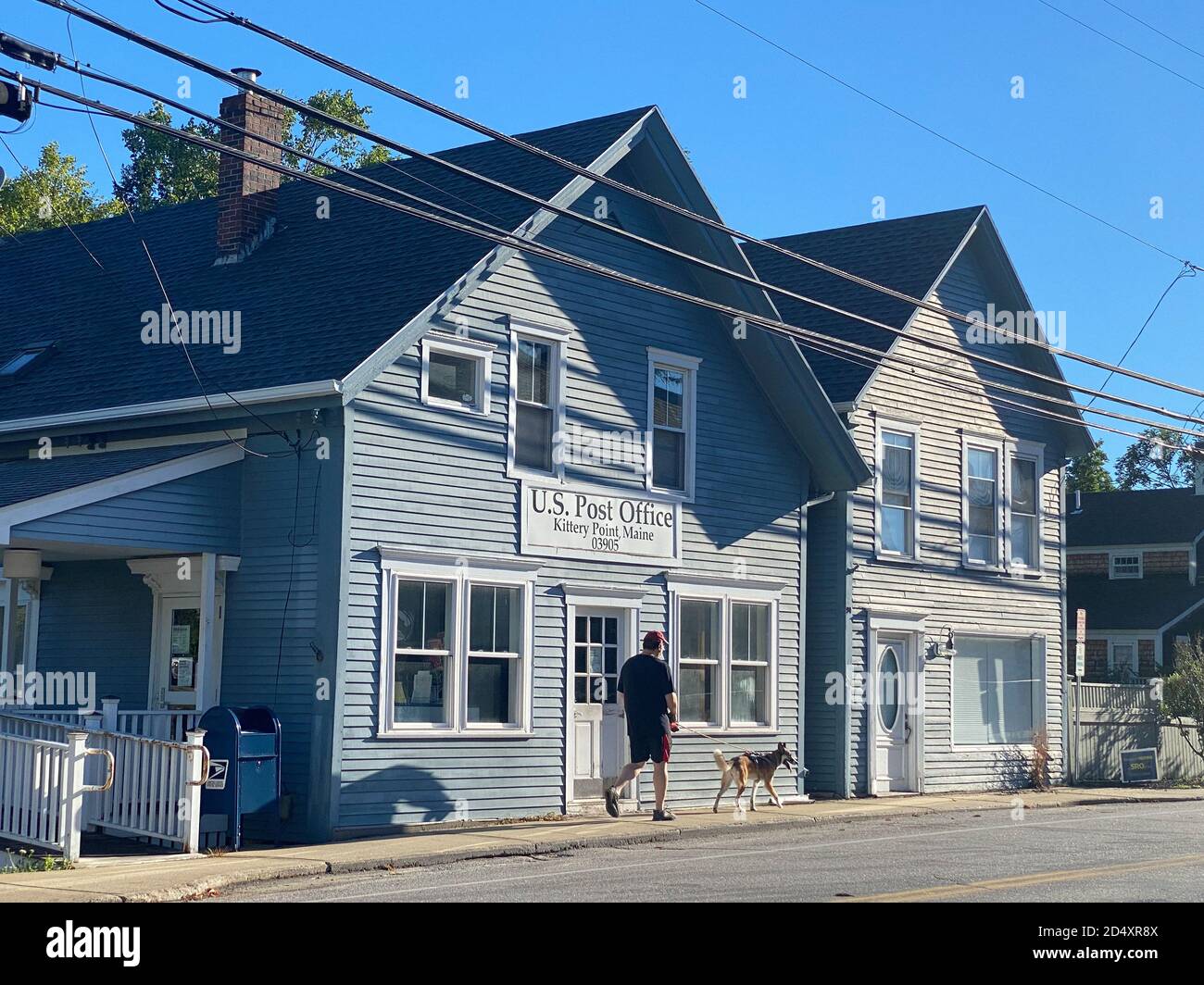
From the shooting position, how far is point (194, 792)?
46.3 feet

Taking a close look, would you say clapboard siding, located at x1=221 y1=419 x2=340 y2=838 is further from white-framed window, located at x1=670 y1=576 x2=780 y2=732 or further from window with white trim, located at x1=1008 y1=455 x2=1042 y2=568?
window with white trim, located at x1=1008 y1=455 x2=1042 y2=568

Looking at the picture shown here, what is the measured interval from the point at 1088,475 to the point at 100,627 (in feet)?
188

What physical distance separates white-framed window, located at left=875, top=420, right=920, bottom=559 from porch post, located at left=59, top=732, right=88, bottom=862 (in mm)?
13134

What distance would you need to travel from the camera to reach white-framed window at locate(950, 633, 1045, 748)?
25.0m

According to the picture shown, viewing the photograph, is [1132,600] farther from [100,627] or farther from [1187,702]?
[100,627]

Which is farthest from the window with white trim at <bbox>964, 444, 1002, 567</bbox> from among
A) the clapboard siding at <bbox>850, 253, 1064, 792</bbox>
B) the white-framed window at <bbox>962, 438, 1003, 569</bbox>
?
the clapboard siding at <bbox>850, 253, 1064, 792</bbox>

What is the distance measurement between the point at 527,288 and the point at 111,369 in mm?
5040

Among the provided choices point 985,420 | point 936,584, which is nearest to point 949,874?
point 936,584

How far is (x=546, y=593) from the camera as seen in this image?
1831 centimetres

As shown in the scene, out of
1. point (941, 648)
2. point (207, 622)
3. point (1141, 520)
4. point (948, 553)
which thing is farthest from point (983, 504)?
point (1141, 520)

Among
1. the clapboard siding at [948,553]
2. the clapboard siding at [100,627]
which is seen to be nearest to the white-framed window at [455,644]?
the clapboard siding at [100,627]

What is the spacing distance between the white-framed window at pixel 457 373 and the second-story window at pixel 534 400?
489mm

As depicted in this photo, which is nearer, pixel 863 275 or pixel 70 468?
pixel 70 468
